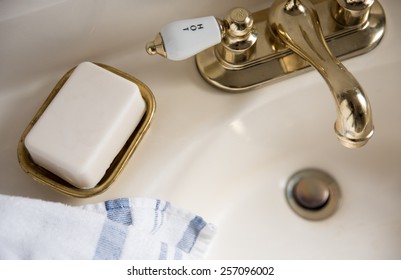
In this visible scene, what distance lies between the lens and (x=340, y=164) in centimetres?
60

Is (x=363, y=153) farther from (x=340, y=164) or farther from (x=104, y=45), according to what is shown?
(x=104, y=45)

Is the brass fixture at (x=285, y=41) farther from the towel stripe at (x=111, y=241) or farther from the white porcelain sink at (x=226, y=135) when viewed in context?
the towel stripe at (x=111, y=241)

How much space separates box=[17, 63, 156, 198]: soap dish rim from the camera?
442mm

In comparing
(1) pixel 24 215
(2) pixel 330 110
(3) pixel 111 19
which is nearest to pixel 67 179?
(1) pixel 24 215

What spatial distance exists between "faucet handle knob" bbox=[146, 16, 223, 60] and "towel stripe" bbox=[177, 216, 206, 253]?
151 millimetres

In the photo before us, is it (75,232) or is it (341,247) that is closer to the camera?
(75,232)

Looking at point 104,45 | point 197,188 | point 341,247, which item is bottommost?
point 341,247

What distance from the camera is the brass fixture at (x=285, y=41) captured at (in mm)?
460

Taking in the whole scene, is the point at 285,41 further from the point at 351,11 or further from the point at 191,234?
the point at 191,234

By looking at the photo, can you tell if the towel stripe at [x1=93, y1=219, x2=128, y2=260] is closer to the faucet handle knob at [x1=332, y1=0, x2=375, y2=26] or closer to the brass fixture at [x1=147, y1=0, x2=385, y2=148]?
the brass fixture at [x1=147, y1=0, x2=385, y2=148]

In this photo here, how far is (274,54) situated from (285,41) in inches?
1.1

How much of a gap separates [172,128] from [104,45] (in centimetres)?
11

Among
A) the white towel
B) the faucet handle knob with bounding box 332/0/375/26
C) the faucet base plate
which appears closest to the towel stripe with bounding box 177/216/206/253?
the white towel

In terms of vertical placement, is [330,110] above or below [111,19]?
below
